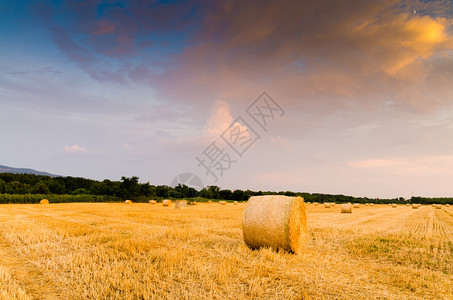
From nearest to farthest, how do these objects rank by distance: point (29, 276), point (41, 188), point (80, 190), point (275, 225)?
1. point (29, 276)
2. point (275, 225)
3. point (41, 188)
4. point (80, 190)

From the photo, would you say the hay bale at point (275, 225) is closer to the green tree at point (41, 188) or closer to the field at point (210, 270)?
the field at point (210, 270)

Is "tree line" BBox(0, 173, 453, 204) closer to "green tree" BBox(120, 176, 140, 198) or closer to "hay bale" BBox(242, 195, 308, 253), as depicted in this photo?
"green tree" BBox(120, 176, 140, 198)

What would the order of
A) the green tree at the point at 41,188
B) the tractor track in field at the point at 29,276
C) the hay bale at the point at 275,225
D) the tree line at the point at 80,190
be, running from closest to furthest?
the tractor track in field at the point at 29,276
the hay bale at the point at 275,225
the tree line at the point at 80,190
the green tree at the point at 41,188

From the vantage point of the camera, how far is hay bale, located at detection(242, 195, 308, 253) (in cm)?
798

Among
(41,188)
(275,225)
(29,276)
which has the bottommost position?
(29,276)

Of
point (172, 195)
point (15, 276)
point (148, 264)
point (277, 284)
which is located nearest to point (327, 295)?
point (277, 284)

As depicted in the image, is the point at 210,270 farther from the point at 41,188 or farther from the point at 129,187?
the point at 41,188

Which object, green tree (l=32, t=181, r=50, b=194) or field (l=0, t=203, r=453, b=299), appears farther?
green tree (l=32, t=181, r=50, b=194)

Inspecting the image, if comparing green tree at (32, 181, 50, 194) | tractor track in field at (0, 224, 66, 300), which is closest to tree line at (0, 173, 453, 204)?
green tree at (32, 181, 50, 194)

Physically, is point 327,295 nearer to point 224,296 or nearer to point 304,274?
point 304,274

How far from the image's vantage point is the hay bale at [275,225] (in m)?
7.98

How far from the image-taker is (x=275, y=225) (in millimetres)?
8164

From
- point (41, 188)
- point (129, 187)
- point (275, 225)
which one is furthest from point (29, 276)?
point (41, 188)

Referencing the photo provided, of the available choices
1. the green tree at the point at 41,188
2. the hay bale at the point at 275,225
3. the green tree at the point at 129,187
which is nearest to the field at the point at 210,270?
the hay bale at the point at 275,225
